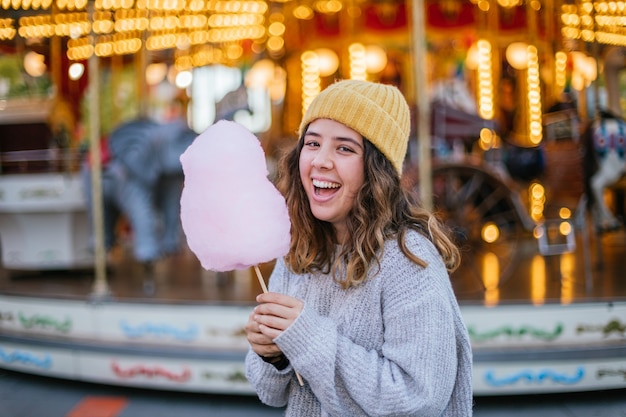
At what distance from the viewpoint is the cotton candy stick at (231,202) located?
1.51 metres

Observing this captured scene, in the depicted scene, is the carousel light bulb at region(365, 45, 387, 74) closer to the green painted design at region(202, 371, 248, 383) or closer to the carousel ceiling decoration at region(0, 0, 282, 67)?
the carousel ceiling decoration at region(0, 0, 282, 67)

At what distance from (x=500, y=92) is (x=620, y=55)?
18.9 ft

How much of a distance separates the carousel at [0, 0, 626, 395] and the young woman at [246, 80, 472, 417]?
1.22ft

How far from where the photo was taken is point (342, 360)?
1.40m

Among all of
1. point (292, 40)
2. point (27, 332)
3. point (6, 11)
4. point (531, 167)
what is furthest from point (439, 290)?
point (292, 40)

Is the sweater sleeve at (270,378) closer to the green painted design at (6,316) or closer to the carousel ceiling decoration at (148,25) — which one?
the carousel ceiling decoration at (148,25)

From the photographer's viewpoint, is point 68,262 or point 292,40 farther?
point 292,40

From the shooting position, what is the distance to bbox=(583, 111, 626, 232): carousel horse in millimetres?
5168

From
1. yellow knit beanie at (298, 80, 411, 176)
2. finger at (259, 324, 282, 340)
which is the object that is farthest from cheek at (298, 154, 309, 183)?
finger at (259, 324, 282, 340)

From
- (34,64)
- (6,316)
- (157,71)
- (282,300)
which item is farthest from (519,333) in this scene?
(157,71)

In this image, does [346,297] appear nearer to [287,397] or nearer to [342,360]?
[342,360]

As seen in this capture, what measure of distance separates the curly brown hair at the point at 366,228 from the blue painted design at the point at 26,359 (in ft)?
11.3

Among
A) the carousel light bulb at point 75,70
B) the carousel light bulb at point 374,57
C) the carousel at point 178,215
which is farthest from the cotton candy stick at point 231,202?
the carousel light bulb at point 374,57

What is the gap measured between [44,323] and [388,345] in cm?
385
